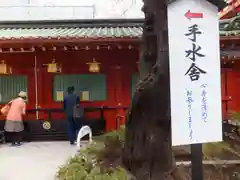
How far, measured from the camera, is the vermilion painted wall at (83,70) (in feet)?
39.0

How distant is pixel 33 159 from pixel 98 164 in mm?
3102

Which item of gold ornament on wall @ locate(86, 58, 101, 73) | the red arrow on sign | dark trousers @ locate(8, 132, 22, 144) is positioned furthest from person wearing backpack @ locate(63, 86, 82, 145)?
the red arrow on sign

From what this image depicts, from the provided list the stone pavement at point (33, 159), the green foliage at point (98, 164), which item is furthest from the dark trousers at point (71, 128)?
the green foliage at point (98, 164)

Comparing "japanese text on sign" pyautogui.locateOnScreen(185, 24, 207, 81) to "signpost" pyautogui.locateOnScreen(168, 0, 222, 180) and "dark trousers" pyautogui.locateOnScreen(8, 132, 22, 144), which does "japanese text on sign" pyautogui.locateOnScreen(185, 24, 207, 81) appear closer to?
"signpost" pyautogui.locateOnScreen(168, 0, 222, 180)

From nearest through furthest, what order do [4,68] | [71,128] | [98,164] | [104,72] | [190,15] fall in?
[190,15]
[98,164]
[71,128]
[4,68]
[104,72]

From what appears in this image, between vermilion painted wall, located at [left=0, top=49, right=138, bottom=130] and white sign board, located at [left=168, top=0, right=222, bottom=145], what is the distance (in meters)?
7.85

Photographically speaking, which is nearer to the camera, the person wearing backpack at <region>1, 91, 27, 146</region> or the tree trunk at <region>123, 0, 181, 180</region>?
the tree trunk at <region>123, 0, 181, 180</region>

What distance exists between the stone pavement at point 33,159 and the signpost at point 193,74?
383 centimetres

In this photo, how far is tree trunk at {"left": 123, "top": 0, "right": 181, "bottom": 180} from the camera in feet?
18.0

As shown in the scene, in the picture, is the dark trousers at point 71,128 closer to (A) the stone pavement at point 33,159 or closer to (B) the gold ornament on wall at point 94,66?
(A) the stone pavement at point 33,159

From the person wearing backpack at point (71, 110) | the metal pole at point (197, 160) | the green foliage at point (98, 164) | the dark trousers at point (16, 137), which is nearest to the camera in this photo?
the metal pole at point (197, 160)

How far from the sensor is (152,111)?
564 centimetres

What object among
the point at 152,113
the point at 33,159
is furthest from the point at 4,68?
the point at 152,113

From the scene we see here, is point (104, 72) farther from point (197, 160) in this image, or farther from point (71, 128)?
point (197, 160)
